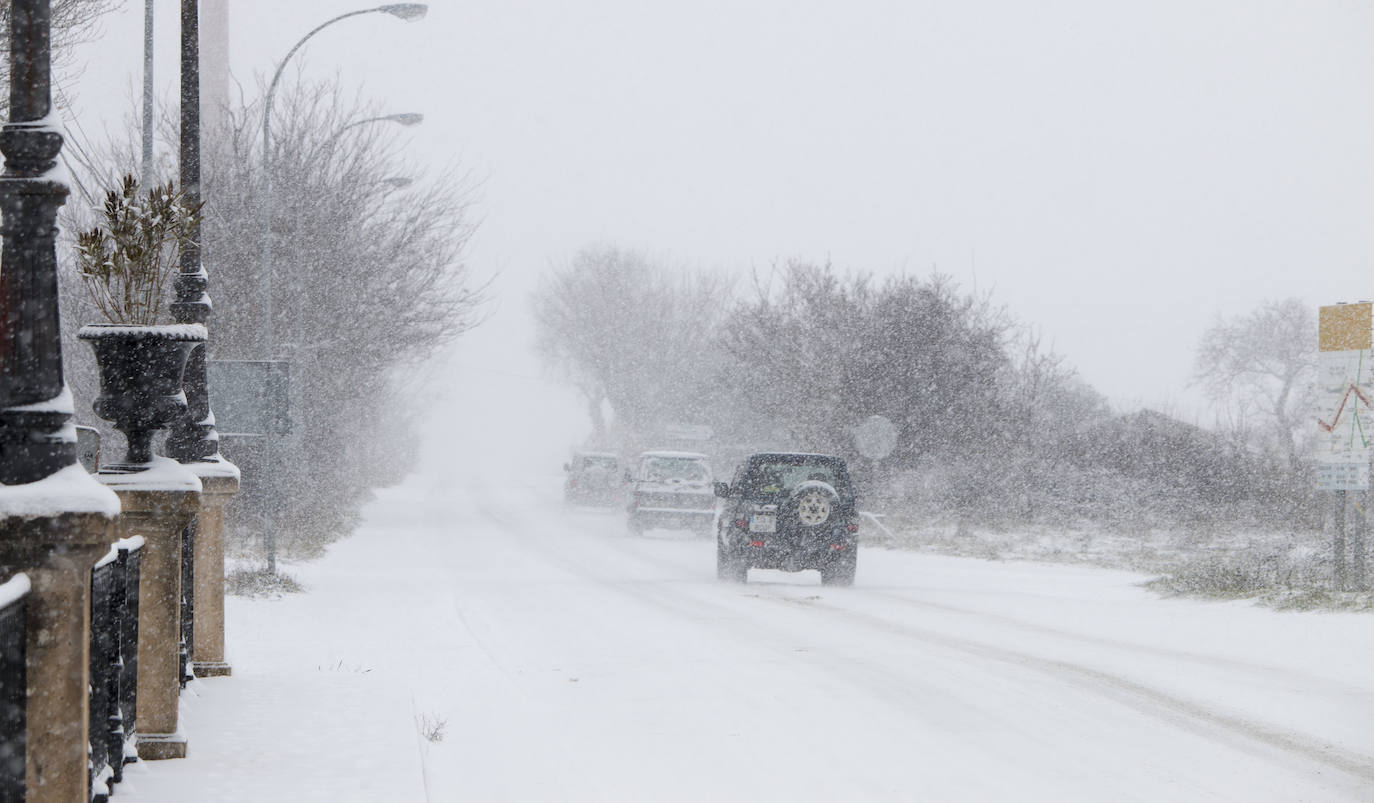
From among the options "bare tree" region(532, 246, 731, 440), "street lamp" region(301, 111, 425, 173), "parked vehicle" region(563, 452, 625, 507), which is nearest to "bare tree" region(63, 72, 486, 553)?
"street lamp" region(301, 111, 425, 173)

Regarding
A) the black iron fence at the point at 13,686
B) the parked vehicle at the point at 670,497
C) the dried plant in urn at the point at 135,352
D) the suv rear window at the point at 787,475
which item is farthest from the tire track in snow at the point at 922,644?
the parked vehicle at the point at 670,497

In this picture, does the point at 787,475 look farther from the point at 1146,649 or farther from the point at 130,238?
the point at 130,238

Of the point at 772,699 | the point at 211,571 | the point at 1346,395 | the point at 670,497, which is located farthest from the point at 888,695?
the point at 670,497

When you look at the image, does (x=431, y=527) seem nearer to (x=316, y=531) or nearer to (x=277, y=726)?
(x=316, y=531)

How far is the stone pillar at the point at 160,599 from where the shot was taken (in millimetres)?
6195

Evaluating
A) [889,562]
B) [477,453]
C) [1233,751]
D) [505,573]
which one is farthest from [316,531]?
[477,453]

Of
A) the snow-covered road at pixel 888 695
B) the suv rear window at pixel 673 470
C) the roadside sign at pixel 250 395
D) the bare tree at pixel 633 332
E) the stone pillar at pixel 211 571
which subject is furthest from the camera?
the bare tree at pixel 633 332

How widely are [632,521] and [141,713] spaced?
24.9m

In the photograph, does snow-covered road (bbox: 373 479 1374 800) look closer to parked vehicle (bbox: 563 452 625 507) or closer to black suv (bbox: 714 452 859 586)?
black suv (bbox: 714 452 859 586)

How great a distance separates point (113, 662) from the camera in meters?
5.42

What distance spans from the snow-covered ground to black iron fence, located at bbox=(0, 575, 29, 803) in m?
2.06

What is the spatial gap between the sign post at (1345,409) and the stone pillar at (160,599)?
42.9 ft

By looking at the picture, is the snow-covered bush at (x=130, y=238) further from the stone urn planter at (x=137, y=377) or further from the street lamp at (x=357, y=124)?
the street lamp at (x=357, y=124)

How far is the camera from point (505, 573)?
66.5 ft
